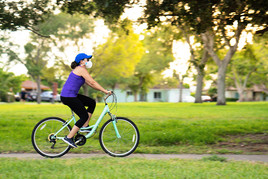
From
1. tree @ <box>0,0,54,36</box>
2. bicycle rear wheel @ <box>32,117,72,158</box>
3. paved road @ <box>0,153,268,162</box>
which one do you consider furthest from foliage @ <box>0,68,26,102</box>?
bicycle rear wheel @ <box>32,117,72,158</box>

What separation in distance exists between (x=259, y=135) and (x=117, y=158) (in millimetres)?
5104

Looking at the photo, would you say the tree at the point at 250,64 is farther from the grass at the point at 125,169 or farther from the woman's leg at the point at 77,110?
the woman's leg at the point at 77,110

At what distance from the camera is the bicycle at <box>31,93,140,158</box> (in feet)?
20.6

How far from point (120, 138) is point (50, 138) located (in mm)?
1332

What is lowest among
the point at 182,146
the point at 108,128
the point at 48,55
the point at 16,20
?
the point at 182,146

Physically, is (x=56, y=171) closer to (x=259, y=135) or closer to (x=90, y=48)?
(x=259, y=135)

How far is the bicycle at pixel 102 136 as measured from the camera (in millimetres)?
6293

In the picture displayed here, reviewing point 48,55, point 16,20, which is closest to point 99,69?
point 48,55

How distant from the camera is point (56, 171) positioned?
4.95 metres

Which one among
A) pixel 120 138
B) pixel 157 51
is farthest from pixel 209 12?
pixel 157 51

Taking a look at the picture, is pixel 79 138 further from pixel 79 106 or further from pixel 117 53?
pixel 117 53

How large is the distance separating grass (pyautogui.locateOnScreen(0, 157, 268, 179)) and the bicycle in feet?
1.56

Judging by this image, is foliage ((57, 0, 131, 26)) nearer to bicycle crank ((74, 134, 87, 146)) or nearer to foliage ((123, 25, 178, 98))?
bicycle crank ((74, 134, 87, 146))

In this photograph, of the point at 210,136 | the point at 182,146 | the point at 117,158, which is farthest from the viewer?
the point at 210,136
